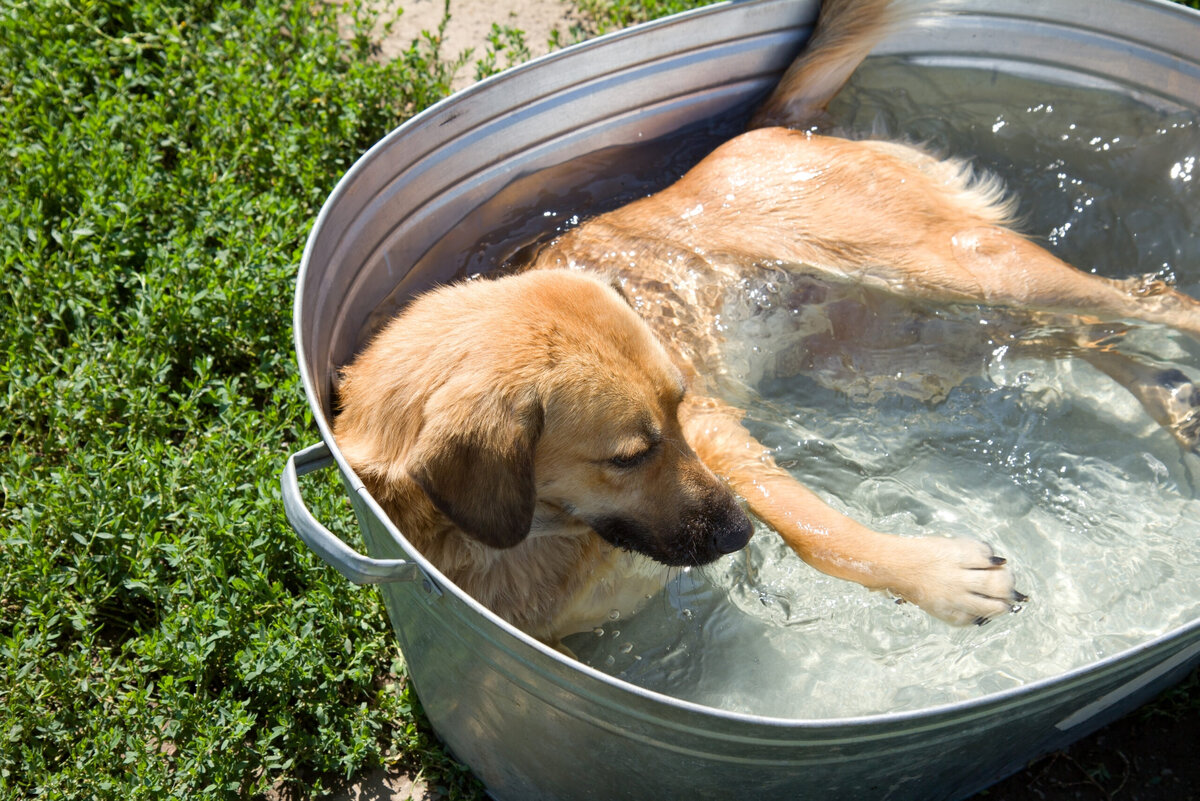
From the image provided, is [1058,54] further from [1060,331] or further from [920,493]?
[920,493]

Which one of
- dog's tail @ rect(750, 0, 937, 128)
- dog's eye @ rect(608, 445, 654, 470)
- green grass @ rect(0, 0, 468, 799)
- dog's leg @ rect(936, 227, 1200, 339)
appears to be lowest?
green grass @ rect(0, 0, 468, 799)

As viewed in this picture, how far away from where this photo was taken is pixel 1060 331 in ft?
13.4

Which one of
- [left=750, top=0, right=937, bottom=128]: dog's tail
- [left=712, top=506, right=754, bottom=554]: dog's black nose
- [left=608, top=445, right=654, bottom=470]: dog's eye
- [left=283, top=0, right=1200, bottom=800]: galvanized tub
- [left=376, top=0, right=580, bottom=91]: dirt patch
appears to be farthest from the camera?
[left=376, top=0, right=580, bottom=91]: dirt patch

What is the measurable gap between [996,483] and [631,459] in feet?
6.27

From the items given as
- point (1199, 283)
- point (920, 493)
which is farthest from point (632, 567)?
point (1199, 283)

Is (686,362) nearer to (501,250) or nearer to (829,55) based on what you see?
(501,250)

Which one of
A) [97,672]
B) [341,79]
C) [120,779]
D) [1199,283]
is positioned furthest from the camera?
[341,79]

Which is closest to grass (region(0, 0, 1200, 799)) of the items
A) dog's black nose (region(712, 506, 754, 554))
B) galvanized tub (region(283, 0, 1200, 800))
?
galvanized tub (region(283, 0, 1200, 800))

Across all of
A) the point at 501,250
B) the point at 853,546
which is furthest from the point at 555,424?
Answer: the point at 501,250

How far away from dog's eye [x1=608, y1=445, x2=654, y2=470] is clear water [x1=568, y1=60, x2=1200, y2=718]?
2.76ft

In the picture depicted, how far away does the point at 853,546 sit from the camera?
3102 mm

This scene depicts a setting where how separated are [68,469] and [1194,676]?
13.2 feet

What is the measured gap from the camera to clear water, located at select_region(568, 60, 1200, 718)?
Answer: 338cm

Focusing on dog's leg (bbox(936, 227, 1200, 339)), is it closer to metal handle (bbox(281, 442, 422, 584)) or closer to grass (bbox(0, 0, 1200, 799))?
grass (bbox(0, 0, 1200, 799))
